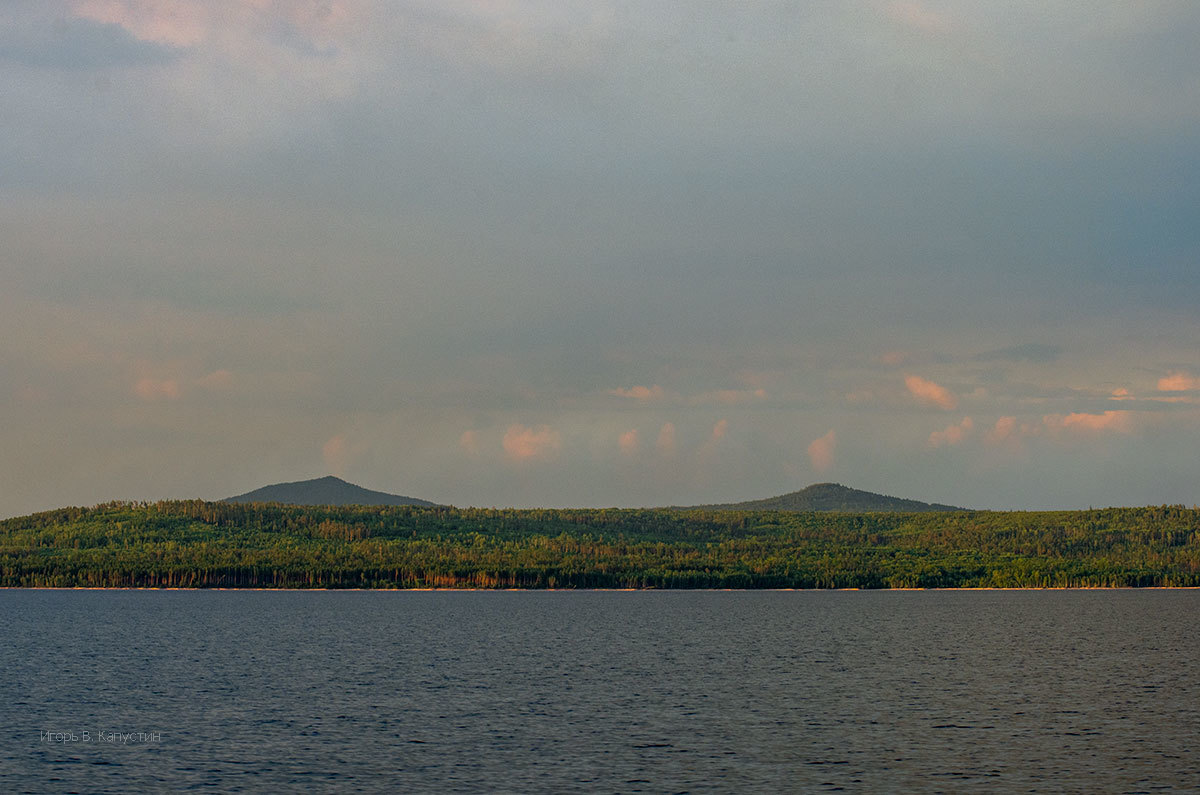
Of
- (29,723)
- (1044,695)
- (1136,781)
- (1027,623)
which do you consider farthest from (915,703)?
(1027,623)

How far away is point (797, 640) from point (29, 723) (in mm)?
99501

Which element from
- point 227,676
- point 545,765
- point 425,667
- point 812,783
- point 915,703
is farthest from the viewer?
point 425,667

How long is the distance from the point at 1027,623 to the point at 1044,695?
109008 mm

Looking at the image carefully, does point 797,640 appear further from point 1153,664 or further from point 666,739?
point 666,739

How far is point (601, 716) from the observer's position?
80.9 metres

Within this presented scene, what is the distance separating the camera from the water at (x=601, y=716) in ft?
195

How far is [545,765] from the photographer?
6250 cm

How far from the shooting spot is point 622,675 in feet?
358

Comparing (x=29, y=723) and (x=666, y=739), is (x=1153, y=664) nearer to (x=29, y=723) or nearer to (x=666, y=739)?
(x=666, y=739)

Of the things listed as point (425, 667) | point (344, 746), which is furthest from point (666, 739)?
point (425, 667)

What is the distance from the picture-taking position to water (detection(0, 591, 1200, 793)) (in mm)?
59500

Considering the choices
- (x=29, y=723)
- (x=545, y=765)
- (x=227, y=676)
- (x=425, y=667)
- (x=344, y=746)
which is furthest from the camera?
(x=425, y=667)

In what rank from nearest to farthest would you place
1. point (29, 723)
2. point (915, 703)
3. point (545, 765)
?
1. point (545, 765)
2. point (29, 723)
3. point (915, 703)

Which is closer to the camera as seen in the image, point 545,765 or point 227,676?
point 545,765
